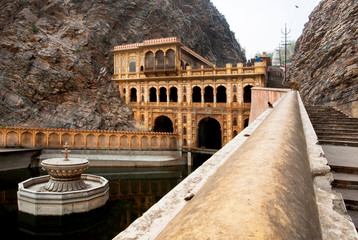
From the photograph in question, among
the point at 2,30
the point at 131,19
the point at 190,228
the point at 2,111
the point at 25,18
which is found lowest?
the point at 190,228

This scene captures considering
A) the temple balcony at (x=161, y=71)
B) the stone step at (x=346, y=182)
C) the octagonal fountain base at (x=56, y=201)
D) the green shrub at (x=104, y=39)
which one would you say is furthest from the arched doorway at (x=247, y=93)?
the stone step at (x=346, y=182)

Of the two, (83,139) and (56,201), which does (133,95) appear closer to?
(83,139)

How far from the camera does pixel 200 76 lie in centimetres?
2677

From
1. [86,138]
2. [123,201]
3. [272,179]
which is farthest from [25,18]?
[272,179]

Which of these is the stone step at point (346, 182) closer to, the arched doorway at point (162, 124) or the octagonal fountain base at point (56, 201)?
the octagonal fountain base at point (56, 201)

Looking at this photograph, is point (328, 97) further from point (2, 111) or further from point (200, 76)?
point (2, 111)

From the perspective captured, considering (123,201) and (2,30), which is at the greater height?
(2,30)

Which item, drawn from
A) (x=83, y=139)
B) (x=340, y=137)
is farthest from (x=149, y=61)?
(x=340, y=137)

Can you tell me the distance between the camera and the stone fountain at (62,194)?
36.4ft

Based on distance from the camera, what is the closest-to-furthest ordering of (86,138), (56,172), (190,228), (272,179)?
(190,228), (272,179), (56,172), (86,138)

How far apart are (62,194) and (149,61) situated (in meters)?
20.4

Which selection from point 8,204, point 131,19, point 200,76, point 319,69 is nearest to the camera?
point 8,204

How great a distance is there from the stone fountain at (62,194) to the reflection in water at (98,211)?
0.31 meters

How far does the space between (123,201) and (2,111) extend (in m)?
18.0
